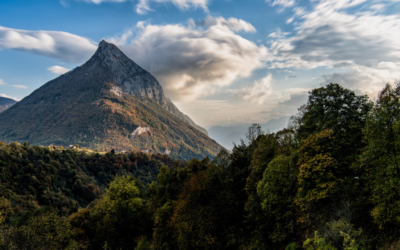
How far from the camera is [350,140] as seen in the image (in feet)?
76.3

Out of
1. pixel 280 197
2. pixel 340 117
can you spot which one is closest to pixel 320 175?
pixel 280 197

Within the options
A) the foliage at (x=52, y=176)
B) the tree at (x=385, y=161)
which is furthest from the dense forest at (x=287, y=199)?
the foliage at (x=52, y=176)

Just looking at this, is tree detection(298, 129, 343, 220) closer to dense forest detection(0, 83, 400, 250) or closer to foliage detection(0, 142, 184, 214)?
dense forest detection(0, 83, 400, 250)

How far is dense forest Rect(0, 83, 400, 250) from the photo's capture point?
17609 mm

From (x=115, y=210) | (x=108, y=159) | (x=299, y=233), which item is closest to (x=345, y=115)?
(x=299, y=233)

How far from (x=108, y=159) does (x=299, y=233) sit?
161 m

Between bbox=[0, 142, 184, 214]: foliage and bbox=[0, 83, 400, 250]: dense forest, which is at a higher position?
bbox=[0, 83, 400, 250]: dense forest

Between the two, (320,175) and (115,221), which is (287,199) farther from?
(115,221)

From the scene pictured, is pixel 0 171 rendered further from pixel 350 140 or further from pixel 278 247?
pixel 350 140

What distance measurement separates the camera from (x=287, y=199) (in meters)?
26.2

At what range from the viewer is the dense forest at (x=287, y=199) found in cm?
1761

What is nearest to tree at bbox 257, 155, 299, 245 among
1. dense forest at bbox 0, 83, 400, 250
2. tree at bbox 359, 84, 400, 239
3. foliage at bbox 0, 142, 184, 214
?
dense forest at bbox 0, 83, 400, 250

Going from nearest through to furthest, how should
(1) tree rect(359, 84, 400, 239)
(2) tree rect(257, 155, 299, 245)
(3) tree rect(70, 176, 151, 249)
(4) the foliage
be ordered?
(1) tree rect(359, 84, 400, 239)
(2) tree rect(257, 155, 299, 245)
(3) tree rect(70, 176, 151, 249)
(4) the foliage

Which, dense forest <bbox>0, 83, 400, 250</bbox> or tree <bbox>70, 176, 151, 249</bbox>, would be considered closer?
dense forest <bbox>0, 83, 400, 250</bbox>
